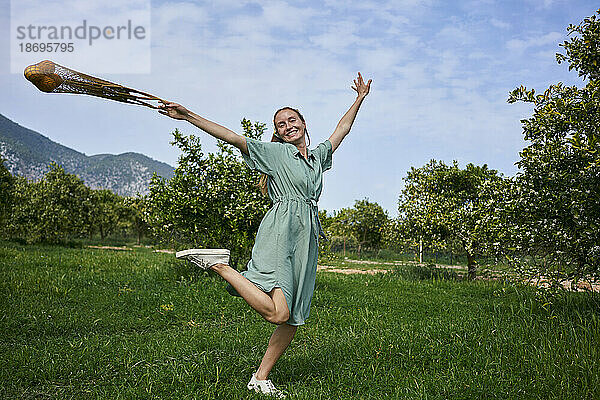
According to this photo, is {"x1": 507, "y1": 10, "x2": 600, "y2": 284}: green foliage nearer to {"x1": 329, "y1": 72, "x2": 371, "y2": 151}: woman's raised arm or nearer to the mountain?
{"x1": 329, "y1": 72, "x2": 371, "y2": 151}: woman's raised arm

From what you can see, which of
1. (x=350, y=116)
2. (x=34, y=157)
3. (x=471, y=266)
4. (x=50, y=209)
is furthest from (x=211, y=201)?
(x=34, y=157)

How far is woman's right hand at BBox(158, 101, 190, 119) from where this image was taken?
321 cm

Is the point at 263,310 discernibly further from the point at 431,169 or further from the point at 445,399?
the point at 431,169

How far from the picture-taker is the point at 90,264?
1046 cm

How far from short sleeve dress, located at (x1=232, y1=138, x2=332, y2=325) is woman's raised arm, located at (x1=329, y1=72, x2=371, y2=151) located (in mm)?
521

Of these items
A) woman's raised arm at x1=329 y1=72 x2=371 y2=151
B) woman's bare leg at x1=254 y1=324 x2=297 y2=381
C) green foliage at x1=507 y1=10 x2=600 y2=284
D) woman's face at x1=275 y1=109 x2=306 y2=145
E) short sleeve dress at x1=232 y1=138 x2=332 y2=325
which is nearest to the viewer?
short sleeve dress at x1=232 y1=138 x2=332 y2=325

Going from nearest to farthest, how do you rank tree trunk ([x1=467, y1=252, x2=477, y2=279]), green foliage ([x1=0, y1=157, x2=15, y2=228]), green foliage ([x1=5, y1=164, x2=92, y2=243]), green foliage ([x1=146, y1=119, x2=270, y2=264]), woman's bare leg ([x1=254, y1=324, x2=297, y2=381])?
woman's bare leg ([x1=254, y1=324, x2=297, y2=381]) → green foliage ([x1=146, y1=119, x2=270, y2=264]) → tree trunk ([x1=467, y1=252, x2=477, y2=279]) → green foliage ([x1=5, y1=164, x2=92, y2=243]) → green foliage ([x1=0, y1=157, x2=15, y2=228])

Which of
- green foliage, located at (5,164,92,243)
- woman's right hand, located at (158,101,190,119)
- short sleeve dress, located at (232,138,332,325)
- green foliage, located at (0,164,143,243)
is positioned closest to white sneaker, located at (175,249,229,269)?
short sleeve dress, located at (232,138,332,325)

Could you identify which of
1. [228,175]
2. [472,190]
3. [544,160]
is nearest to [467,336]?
[544,160]

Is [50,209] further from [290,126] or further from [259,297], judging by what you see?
[259,297]

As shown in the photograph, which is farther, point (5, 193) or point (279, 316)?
point (5, 193)

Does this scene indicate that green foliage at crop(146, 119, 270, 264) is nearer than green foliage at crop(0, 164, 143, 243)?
Yes

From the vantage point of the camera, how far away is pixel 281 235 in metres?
3.39

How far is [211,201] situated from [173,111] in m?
5.81
